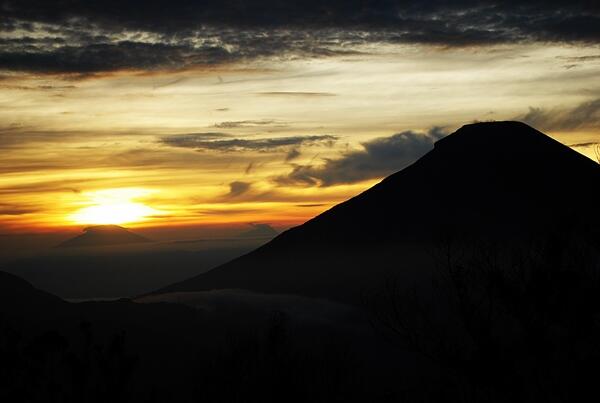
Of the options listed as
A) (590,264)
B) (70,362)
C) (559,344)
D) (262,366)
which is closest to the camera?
(559,344)

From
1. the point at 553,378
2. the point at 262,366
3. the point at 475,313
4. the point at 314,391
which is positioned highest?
the point at 475,313

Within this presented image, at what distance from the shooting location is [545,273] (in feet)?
76.5

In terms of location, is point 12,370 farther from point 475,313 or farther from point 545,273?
point 545,273

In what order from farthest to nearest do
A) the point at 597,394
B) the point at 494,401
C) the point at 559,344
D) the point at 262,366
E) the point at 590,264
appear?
the point at 262,366 → the point at 494,401 → the point at 590,264 → the point at 559,344 → the point at 597,394

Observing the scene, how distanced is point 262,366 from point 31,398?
19.4m

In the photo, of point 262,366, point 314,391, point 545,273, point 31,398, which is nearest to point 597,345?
point 545,273

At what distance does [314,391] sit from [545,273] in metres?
46.6

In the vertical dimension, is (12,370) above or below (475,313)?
below

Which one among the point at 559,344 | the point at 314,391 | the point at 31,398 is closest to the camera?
the point at 559,344

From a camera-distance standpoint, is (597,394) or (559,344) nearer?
(597,394)

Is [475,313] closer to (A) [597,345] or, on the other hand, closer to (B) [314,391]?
(A) [597,345]

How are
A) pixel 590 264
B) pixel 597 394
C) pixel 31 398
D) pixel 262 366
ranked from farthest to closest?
pixel 262 366
pixel 31 398
pixel 590 264
pixel 597 394

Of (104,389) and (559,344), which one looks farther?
(104,389)

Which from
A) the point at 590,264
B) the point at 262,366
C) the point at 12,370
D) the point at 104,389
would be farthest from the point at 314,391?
the point at 590,264
